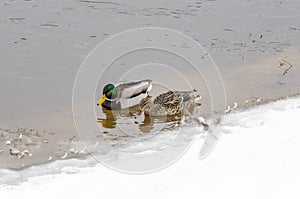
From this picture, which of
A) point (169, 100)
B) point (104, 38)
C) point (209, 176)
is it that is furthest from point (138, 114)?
point (209, 176)

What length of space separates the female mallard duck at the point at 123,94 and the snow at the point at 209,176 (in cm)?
238

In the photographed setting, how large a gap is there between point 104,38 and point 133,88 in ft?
6.64

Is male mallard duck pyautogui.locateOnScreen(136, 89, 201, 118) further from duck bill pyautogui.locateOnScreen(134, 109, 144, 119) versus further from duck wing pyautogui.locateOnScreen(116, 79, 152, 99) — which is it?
duck wing pyautogui.locateOnScreen(116, 79, 152, 99)

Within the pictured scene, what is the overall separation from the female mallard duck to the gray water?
56 cm

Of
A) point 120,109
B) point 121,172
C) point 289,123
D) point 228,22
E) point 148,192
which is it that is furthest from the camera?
point 228,22

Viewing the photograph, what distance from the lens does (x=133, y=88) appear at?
28.0 feet

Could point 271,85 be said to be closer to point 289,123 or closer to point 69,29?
point 289,123

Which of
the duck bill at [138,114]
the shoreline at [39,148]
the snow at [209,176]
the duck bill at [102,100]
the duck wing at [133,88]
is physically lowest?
the duck bill at [138,114]

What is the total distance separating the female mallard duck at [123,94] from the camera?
834 centimetres

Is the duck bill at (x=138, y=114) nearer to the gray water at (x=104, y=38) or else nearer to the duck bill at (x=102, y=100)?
the duck bill at (x=102, y=100)

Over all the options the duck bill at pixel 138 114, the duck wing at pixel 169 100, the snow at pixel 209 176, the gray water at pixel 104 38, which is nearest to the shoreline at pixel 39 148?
the gray water at pixel 104 38

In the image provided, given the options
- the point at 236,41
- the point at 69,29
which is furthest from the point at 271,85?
the point at 69,29

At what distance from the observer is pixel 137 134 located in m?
7.42

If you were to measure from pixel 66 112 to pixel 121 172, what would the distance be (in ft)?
8.44
